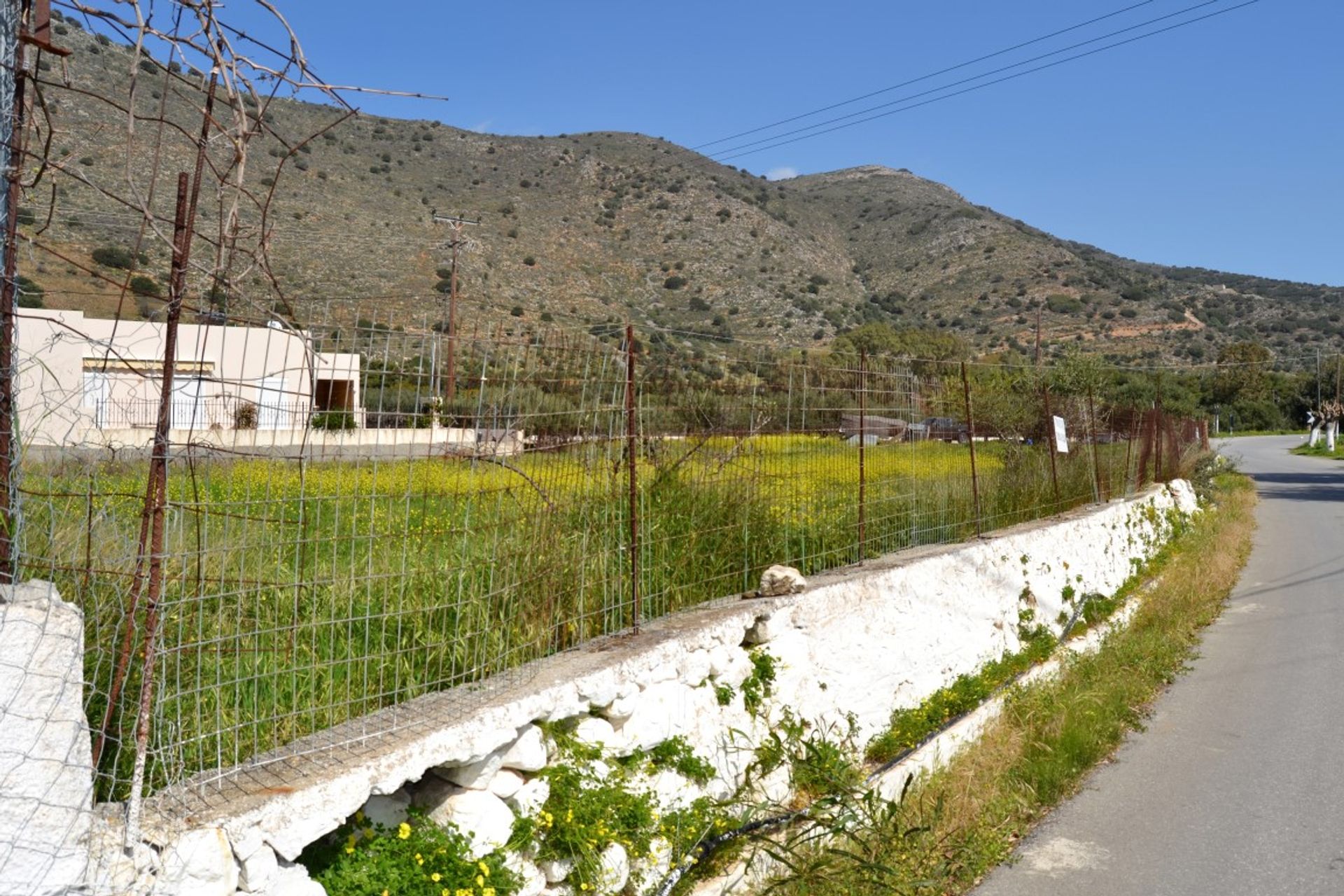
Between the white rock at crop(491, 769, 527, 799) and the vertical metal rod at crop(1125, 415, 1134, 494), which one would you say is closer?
the white rock at crop(491, 769, 527, 799)

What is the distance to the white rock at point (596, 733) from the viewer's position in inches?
194

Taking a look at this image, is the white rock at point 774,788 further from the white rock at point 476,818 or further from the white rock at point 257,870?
the white rock at point 257,870

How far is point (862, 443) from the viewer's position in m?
8.43

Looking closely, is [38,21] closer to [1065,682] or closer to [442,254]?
[1065,682]

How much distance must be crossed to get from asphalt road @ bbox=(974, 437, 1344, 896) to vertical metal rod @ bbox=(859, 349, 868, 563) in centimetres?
233

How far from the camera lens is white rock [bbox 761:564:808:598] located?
22.1 feet

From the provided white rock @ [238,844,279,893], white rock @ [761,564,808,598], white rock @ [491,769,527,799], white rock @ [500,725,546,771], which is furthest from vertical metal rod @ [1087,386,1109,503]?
white rock @ [238,844,279,893]

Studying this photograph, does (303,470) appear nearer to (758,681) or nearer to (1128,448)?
(758,681)

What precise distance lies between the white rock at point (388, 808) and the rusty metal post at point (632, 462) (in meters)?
1.96

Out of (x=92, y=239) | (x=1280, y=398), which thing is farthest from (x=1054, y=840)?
(x=1280, y=398)

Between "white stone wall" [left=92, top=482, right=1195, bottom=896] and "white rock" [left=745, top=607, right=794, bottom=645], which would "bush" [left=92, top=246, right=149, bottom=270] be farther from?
"white rock" [left=745, top=607, right=794, bottom=645]

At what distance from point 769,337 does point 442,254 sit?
16.3 m

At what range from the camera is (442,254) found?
49.6 meters

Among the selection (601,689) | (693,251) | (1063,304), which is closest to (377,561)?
(601,689)
